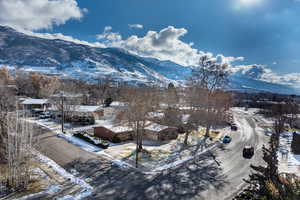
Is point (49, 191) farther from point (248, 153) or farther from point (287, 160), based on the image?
point (287, 160)

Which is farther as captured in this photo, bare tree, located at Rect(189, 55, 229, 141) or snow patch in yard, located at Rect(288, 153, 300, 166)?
bare tree, located at Rect(189, 55, 229, 141)

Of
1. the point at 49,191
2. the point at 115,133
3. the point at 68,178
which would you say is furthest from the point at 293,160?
the point at 49,191

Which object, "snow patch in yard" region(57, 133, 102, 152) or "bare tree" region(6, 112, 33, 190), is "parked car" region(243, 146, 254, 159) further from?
"bare tree" region(6, 112, 33, 190)

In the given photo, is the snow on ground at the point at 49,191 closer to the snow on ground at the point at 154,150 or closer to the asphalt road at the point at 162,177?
the asphalt road at the point at 162,177

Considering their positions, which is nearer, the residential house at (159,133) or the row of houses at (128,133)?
the row of houses at (128,133)

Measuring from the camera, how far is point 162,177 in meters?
17.5

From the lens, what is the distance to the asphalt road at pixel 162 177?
1452cm

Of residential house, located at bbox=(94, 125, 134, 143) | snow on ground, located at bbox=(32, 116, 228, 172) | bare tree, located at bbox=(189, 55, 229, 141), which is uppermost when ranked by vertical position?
bare tree, located at bbox=(189, 55, 229, 141)

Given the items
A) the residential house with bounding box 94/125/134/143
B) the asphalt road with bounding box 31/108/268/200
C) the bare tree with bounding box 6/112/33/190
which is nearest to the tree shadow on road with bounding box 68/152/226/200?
the asphalt road with bounding box 31/108/268/200

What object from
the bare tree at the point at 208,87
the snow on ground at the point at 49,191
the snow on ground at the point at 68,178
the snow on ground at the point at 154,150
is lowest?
the snow on ground at the point at 154,150

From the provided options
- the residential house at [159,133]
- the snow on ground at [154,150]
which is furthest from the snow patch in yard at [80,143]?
the residential house at [159,133]

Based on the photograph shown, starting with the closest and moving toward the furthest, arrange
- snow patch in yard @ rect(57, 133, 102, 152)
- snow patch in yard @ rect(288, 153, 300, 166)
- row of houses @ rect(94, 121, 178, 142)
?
1. snow patch in yard @ rect(288, 153, 300, 166)
2. snow patch in yard @ rect(57, 133, 102, 152)
3. row of houses @ rect(94, 121, 178, 142)

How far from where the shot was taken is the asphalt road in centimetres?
1452

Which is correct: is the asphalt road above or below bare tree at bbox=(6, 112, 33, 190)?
below
